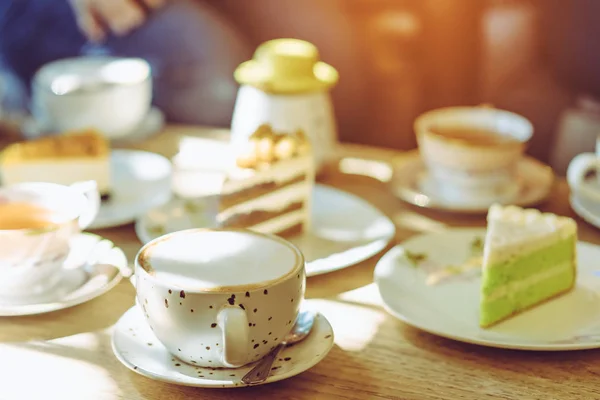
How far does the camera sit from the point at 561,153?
1993mm

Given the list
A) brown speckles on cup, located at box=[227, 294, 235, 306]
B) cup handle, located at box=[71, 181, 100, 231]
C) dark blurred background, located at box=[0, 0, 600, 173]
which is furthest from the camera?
dark blurred background, located at box=[0, 0, 600, 173]

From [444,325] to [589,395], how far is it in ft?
0.61

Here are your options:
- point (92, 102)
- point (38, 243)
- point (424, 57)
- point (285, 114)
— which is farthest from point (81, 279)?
point (424, 57)

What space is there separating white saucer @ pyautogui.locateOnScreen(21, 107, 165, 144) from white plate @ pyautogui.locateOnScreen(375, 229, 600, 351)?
2.69 feet

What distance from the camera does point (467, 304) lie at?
103 cm

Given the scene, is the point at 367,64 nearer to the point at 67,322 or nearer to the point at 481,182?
the point at 481,182

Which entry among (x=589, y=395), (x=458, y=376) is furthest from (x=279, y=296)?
(x=589, y=395)

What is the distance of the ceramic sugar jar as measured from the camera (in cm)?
142

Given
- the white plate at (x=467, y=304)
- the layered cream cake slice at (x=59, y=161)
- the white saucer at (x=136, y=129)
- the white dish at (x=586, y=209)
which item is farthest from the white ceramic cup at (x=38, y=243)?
the white dish at (x=586, y=209)

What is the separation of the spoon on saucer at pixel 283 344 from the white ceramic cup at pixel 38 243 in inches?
13.0

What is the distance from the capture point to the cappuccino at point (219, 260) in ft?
2.59

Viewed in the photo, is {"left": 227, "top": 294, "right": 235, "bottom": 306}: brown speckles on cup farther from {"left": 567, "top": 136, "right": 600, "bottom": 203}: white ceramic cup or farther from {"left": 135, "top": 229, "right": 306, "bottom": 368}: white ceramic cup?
{"left": 567, "top": 136, "right": 600, "bottom": 203}: white ceramic cup

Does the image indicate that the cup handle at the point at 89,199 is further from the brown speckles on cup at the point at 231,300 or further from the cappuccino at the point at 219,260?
the brown speckles on cup at the point at 231,300

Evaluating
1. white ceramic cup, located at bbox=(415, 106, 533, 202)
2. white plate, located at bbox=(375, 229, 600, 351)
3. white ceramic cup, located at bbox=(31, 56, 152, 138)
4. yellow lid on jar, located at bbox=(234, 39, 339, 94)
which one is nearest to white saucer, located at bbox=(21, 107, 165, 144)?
white ceramic cup, located at bbox=(31, 56, 152, 138)
